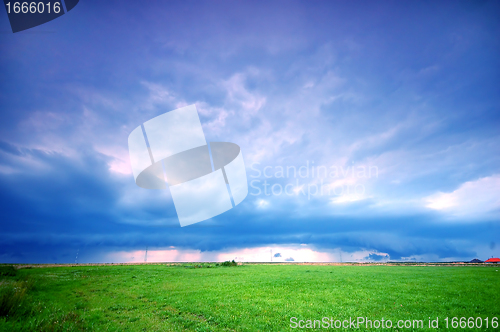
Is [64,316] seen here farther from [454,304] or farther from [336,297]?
[454,304]

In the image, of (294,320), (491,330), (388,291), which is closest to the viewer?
(491,330)

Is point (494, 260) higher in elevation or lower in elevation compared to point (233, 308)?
lower

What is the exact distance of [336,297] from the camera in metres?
21.4

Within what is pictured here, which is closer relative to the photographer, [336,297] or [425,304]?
[425,304]

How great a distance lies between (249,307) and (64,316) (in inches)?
504

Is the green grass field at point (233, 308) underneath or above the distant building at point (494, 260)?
above

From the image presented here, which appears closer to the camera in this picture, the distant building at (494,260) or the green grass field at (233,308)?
the green grass field at (233,308)

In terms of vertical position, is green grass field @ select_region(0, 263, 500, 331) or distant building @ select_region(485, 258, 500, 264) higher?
green grass field @ select_region(0, 263, 500, 331)

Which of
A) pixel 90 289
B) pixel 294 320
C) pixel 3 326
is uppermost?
pixel 3 326

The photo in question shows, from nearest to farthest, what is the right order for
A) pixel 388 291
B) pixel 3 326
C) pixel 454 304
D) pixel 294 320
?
pixel 3 326, pixel 294 320, pixel 454 304, pixel 388 291

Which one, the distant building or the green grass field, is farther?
the distant building

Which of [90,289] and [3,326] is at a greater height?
[3,326]

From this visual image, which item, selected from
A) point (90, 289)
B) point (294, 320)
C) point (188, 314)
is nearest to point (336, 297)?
point (294, 320)

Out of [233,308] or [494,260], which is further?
[494,260]
